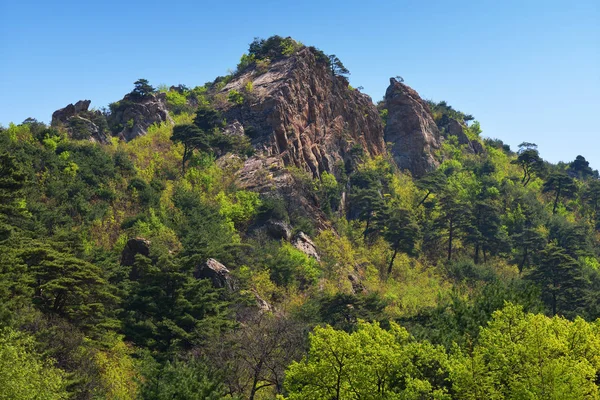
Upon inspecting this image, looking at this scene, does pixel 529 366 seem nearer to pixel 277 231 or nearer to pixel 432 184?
pixel 277 231

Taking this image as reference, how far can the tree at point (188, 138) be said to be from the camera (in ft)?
201

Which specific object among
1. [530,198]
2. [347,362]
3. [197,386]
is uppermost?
[530,198]

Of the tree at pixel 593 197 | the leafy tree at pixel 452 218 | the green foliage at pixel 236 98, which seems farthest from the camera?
the tree at pixel 593 197

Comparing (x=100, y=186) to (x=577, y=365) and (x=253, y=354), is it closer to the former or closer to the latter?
(x=253, y=354)

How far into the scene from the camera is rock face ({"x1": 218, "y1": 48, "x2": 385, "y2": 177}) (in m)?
69.4

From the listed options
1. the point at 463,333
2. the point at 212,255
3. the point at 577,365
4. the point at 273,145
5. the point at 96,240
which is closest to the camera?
the point at 577,365

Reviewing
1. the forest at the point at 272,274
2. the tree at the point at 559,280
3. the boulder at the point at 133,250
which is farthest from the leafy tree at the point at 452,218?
the boulder at the point at 133,250

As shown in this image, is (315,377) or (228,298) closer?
(315,377)

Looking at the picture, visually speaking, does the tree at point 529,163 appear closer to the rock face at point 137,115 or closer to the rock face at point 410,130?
the rock face at point 410,130

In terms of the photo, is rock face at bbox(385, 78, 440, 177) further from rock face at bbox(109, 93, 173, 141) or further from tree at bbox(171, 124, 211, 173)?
rock face at bbox(109, 93, 173, 141)

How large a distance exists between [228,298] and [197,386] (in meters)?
18.0

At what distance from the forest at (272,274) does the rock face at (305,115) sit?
2.14m

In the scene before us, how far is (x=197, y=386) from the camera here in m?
20.5

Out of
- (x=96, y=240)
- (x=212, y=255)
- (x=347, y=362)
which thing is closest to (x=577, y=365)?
(x=347, y=362)
